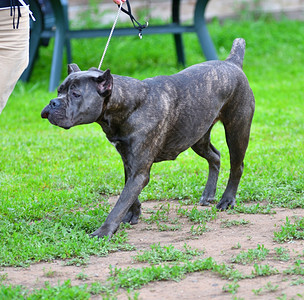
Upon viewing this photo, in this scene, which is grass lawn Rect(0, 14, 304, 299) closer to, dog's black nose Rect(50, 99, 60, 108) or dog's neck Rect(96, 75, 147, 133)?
dog's neck Rect(96, 75, 147, 133)

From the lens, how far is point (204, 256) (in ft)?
14.1

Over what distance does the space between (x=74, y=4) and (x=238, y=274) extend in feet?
41.1

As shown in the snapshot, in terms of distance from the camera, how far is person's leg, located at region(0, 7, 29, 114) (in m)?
4.92

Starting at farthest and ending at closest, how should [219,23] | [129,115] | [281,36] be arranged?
[219,23], [281,36], [129,115]

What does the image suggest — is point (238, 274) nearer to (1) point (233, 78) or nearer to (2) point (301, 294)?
(2) point (301, 294)

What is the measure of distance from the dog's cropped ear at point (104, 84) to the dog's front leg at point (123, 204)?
2.41ft

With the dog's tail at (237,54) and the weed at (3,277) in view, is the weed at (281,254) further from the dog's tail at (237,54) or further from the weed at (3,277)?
the dog's tail at (237,54)

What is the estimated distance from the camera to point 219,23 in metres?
15.1

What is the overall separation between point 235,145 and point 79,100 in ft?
5.67

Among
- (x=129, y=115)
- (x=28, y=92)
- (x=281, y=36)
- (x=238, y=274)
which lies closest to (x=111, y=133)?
(x=129, y=115)

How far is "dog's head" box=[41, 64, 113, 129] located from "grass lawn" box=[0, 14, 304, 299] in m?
0.93

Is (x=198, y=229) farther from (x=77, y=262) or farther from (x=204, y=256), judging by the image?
(x=77, y=262)

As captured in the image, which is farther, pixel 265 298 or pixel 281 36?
pixel 281 36

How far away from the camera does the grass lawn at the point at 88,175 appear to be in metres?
4.51
